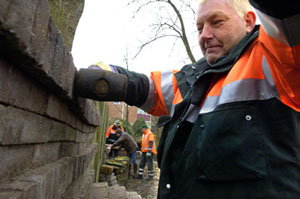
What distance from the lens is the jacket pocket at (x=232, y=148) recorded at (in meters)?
1.23

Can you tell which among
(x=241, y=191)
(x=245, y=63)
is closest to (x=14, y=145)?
(x=241, y=191)

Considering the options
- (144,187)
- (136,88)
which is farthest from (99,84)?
(144,187)

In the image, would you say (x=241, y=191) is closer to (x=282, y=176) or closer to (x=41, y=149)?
(x=282, y=176)

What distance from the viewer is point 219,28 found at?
5.40ft

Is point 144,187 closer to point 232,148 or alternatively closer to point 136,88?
point 136,88

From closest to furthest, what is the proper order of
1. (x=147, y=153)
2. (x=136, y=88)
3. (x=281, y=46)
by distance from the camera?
(x=281, y=46) < (x=136, y=88) < (x=147, y=153)

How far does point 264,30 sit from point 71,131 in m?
1.84

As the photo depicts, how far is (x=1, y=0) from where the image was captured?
0.73 meters

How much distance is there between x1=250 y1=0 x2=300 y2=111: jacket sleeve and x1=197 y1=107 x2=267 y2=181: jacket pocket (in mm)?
192

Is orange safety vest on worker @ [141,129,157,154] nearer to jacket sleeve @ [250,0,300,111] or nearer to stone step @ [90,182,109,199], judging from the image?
stone step @ [90,182,109,199]

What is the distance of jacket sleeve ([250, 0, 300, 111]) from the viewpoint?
951 millimetres

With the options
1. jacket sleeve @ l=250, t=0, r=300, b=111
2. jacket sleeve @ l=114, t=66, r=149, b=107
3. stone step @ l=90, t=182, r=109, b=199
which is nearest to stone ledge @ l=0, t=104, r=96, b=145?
jacket sleeve @ l=114, t=66, r=149, b=107

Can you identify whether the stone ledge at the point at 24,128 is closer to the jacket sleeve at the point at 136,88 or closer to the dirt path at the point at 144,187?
the jacket sleeve at the point at 136,88

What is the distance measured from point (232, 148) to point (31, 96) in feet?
3.43
